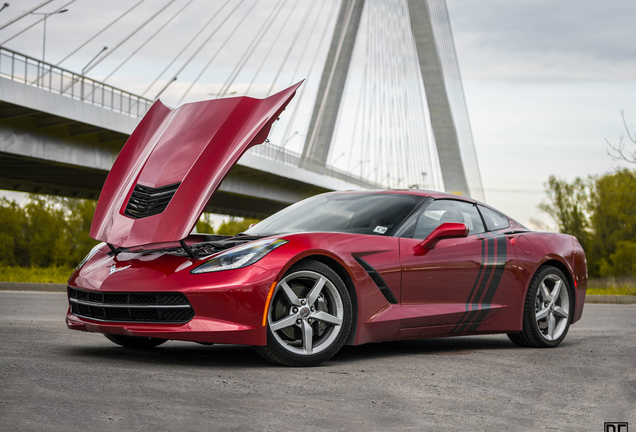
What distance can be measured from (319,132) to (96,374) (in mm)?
28950

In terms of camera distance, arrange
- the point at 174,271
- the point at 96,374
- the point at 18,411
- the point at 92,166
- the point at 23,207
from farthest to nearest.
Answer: the point at 23,207
the point at 92,166
the point at 174,271
the point at 96,374
the point at 18,411

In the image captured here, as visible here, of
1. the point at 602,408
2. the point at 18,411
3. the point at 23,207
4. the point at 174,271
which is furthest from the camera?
the point at 23,207

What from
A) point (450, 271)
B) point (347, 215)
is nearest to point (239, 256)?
point (347, 215)

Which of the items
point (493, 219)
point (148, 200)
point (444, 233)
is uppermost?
point (148, 200)

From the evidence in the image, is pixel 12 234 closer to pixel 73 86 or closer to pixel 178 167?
pixel 73 86

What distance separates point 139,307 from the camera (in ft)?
14.6

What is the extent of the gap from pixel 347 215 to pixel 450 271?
0.91 meters

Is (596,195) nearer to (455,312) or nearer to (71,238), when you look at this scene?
(71,238)

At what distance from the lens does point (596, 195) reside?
161 feet

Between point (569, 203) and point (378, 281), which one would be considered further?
point (569, 203)

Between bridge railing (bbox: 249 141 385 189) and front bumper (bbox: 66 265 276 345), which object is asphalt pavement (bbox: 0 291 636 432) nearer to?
front bumper (bbox: 66 265 276 345)

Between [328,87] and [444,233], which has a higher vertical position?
[328,87]

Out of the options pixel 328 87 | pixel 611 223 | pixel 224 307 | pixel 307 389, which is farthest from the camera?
pixel 611 223

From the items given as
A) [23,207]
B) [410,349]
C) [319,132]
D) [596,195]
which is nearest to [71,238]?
[23,207]
